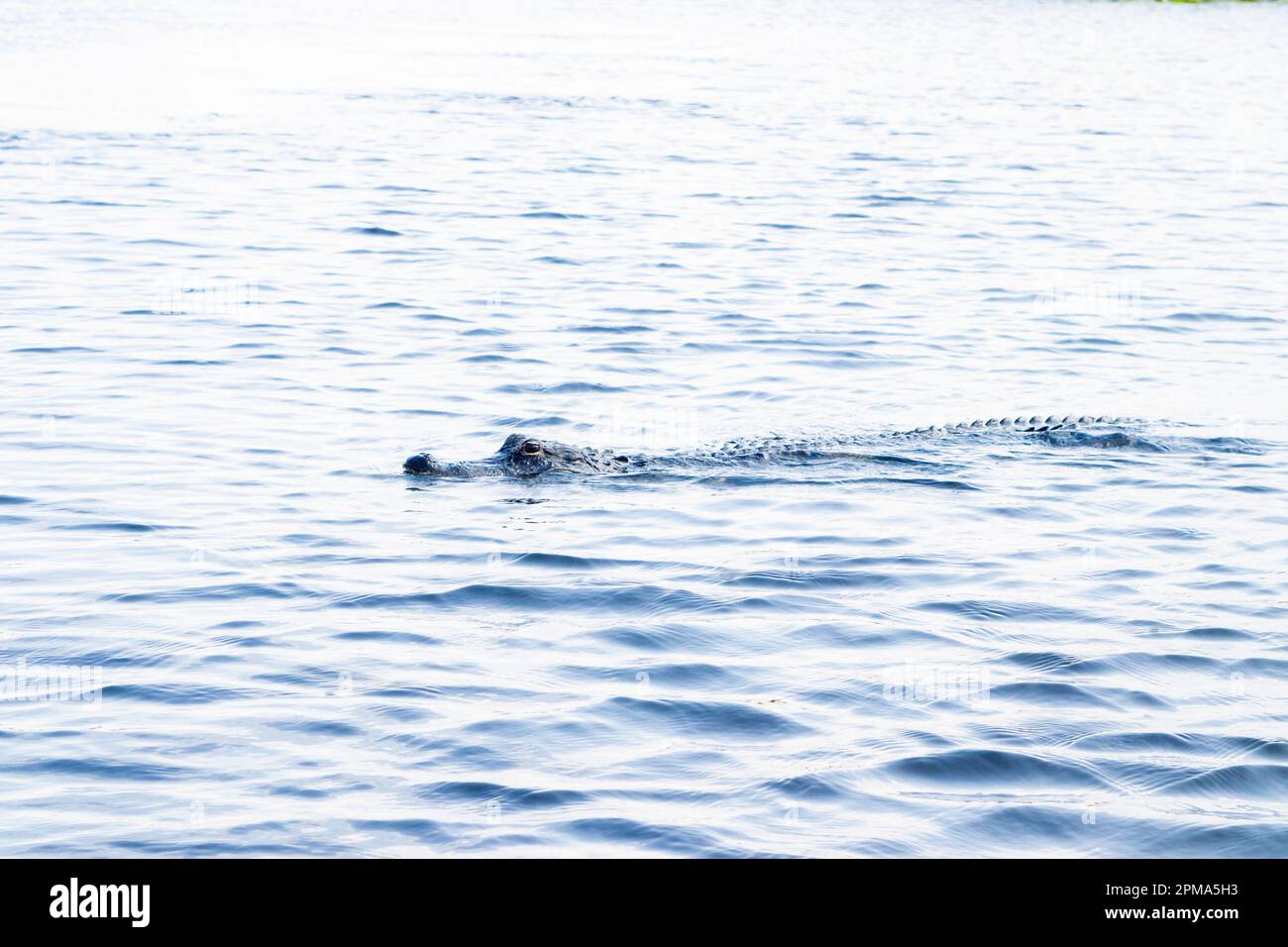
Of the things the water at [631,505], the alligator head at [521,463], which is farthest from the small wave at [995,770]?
the alligator head at [521,463]

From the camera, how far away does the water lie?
6910 millimetres

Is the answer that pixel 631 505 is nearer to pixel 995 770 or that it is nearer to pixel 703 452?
pixel 703 452

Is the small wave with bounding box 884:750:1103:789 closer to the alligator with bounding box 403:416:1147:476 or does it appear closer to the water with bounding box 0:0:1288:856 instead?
the water with bounding box 0:0:1288:856

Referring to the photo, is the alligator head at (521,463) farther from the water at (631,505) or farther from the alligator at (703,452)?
the water at (631,505)

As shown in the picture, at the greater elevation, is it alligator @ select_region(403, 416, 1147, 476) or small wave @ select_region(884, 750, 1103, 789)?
alligator @ select_region(403, 416, 1147, 476)

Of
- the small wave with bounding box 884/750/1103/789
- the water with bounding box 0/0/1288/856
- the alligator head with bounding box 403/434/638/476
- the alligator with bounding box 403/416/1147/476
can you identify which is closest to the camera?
the water with bounding box 0/0/1288/856

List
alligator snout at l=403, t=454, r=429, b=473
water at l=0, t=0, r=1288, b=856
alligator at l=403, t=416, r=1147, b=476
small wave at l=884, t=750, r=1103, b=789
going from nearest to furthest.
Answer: water at l=0, t=0, r=1288, b=856
small wave at l=884, t=750, r=1103, b=789
alligator snout at l=403, t=454, r=429, b=473
alligator at l=403, t=416, r=1147, b=476

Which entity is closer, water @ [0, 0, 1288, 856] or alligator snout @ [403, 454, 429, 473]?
water @ [0, 0, 1288, 856]

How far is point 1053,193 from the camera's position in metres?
26.6

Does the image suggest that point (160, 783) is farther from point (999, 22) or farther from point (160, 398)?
point (999, 22)

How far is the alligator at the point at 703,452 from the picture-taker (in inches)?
464

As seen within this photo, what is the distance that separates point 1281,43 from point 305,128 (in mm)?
35306

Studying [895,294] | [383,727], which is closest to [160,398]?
[383,727]

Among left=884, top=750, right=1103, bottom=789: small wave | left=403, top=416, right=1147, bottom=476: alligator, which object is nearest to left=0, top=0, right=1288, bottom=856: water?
left=884, top=750, right=1103, bottom=789: small wave
